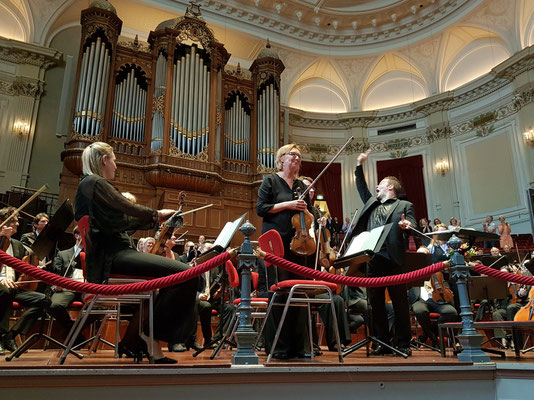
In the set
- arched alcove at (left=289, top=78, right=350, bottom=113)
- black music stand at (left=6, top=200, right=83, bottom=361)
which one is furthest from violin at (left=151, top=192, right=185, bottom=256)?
arched alcove at (left=289, top=78, right=350, bottom=113)

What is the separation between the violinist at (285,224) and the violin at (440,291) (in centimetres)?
209

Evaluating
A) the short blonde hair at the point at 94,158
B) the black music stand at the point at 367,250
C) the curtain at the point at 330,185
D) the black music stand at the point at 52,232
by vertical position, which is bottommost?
the black music stand at the point at 367,250

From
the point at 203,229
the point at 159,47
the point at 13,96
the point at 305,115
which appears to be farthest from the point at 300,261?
the point at 305,115

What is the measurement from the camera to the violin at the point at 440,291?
14.9 ft

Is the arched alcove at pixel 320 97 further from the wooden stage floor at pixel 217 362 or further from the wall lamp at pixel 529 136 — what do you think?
the wooden stage floor at pixel 217 362

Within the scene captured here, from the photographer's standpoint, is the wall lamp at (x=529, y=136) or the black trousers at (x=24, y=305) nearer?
the black trousers at (x=24, y=305)

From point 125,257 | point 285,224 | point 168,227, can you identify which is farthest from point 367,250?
point 125,257

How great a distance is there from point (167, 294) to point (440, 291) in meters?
3.13

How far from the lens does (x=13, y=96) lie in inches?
384

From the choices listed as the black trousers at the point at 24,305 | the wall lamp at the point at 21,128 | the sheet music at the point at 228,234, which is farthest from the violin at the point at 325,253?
the wall lamp at the point at 21,128

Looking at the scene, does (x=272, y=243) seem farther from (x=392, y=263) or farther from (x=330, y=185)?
(x=330, y=185)

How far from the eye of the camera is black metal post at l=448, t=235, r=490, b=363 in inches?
105

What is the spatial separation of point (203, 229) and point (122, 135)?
2.51 meters

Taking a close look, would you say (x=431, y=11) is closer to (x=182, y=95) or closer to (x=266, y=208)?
(x=182, y=95)
